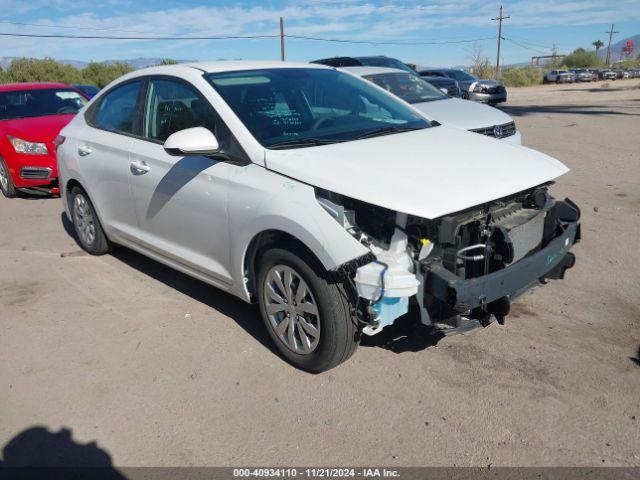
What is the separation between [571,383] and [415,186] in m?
1.49

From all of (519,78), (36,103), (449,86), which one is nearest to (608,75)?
(519,78)

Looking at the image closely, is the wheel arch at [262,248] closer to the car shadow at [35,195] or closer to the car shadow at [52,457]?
the car shadow at [52,457]

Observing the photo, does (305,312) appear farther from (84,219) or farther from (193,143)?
(84,219)

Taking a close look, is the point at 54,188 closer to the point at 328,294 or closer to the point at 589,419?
the point at 328,294

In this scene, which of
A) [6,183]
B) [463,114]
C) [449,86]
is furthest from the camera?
[449,86]

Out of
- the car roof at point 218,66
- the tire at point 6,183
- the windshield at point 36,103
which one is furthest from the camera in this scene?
the windshield at point 36,103

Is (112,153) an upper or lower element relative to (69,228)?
upper

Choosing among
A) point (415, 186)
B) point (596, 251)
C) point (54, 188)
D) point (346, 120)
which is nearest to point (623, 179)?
point (596, 251)

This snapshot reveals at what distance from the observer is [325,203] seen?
3.21m

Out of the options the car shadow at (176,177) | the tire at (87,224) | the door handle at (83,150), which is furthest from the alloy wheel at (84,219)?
the car shadow at (176,177)

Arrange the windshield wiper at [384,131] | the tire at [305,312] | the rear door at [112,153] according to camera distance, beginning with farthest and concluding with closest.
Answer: the rear door at [112,153]
the windshield wiper at [384,131]
the tire at [305,312]

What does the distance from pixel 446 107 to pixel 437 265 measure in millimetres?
5768

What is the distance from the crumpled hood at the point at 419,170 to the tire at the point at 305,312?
49 centimetres

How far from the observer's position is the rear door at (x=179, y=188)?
3.81m
